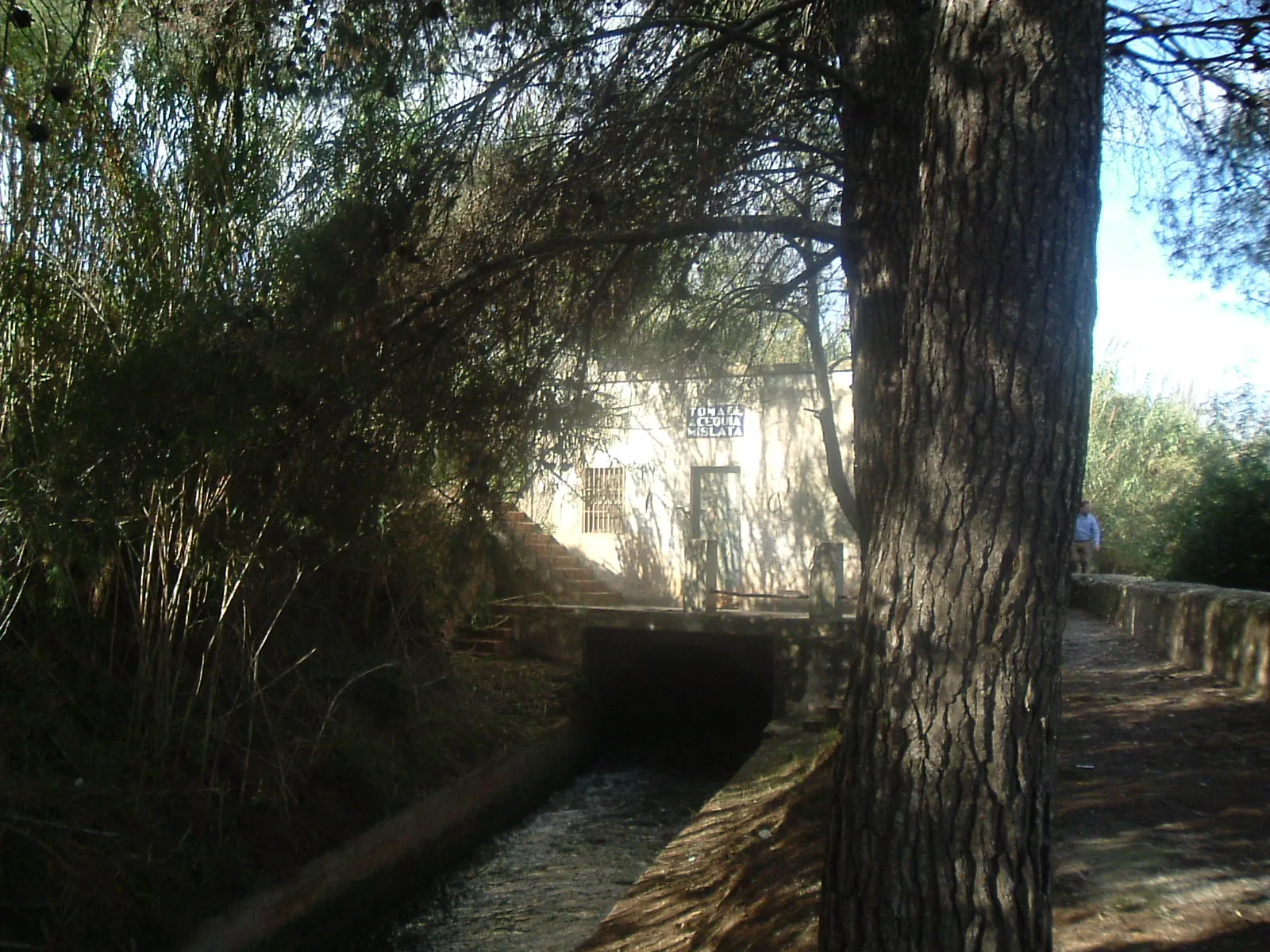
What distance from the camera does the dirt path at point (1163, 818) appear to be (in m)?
4.36

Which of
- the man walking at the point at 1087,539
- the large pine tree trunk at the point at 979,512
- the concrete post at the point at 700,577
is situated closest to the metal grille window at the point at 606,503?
the concrete post at the point at 700,577

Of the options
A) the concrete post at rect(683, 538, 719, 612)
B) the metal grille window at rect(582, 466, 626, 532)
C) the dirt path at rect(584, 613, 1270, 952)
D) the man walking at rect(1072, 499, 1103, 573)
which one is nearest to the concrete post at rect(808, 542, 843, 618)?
the concrete post at rect(683, 538, 719, 612)

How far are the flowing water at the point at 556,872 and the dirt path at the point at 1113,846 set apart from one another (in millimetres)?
1755

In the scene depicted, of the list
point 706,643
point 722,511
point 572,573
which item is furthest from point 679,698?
point 722,511

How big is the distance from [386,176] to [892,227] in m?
2.64

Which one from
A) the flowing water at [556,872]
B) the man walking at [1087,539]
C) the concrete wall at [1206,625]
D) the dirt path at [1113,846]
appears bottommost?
the flowing water at [556,872]

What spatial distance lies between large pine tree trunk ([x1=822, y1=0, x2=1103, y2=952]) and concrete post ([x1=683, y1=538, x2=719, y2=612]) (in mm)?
12929

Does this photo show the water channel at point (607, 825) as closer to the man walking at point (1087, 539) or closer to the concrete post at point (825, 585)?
the concrete post at point (825, 585)

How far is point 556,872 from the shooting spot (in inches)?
457

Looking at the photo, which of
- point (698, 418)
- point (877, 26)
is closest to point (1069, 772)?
point (877, 26)

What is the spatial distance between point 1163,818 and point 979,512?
3182mm

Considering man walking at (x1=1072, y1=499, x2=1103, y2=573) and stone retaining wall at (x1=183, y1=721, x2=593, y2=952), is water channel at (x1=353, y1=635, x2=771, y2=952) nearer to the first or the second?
stone retaining wall at (x1=183, y1=721, x2=593, y2=952)

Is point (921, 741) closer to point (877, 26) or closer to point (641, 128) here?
point (877, 26)

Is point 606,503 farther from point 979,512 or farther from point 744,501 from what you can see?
point 979,512
